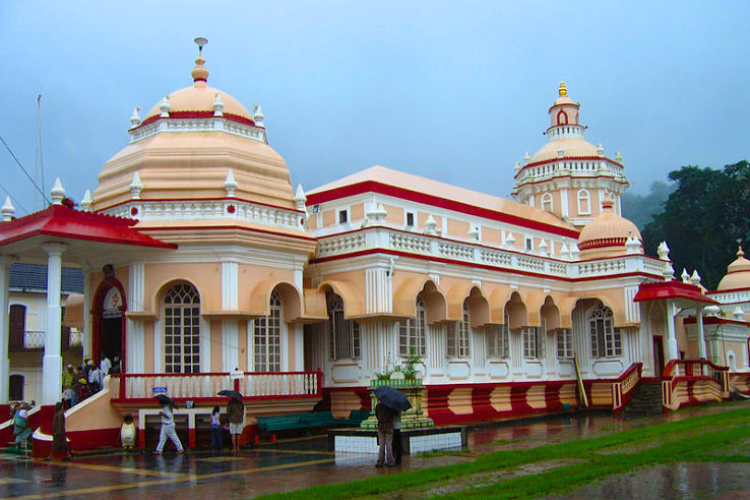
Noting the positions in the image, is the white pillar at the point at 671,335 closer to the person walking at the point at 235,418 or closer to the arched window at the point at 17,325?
the person walking at the point at 235,418

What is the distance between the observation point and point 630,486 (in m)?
11.6

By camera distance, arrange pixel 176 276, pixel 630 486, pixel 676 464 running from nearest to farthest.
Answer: pixel 630 486 < pixel 676 464 < pixel 176 276

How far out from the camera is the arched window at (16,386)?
35.2 metres

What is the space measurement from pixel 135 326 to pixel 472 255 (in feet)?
35.2

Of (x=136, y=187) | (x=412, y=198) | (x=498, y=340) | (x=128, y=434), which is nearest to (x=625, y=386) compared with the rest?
(x=498, y=340)

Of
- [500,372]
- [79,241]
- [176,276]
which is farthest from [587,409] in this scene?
[79,241]

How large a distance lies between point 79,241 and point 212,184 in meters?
4.19

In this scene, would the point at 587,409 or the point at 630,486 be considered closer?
the point at 630,486

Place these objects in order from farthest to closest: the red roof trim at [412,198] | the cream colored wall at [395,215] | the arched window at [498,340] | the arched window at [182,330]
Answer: the cream colored wall at [395,215]
the red roof trim at [412,198]
the arched window at [498,340]
the arched window at [182,330]

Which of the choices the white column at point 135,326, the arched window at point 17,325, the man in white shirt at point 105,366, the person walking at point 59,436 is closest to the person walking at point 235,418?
the white column at point 135,326

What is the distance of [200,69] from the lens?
26.1m

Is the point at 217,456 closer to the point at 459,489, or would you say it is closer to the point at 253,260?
the point at 253,260

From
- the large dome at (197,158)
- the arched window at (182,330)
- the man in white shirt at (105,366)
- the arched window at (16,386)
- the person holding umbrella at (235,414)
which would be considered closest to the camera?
the person holding umbrella at (235,414)

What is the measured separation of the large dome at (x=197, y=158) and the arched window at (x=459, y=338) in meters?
6.26
